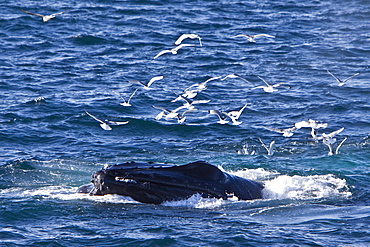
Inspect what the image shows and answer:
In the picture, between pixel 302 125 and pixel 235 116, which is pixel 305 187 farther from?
pixel 235 116

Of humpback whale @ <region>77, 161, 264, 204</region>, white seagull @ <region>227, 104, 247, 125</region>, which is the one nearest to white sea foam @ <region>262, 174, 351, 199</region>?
humpback whale @ <region>77, 161, 264, 204</region>

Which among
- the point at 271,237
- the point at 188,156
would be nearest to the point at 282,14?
the point at 188,156

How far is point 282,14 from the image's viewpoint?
44438 mm

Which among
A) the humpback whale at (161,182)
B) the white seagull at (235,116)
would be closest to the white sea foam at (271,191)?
the humpback whale at (161,182)

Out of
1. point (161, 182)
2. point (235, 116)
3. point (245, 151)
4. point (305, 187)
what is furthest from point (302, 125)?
point (161, 182)

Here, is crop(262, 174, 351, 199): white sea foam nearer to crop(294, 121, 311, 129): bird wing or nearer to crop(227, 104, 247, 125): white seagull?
crop(294, 121, 311, 129): bird wing

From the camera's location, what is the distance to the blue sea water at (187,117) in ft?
43.6

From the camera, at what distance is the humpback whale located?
1382cm

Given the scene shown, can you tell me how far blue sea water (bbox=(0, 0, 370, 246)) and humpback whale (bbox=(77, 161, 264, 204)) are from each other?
0.20m

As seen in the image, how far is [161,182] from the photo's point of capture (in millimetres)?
13891

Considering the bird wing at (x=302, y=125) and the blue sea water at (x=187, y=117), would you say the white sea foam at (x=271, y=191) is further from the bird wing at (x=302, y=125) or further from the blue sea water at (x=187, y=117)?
the bird wing at (x=302, y=125)

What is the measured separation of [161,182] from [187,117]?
1127 cm

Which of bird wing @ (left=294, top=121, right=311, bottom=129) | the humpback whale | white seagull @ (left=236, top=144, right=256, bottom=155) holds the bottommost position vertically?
white seagull @ (left=236, top=144, right=256, bottom=155)

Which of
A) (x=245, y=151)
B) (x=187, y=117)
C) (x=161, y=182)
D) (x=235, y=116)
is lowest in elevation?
(x=187, y=117)
